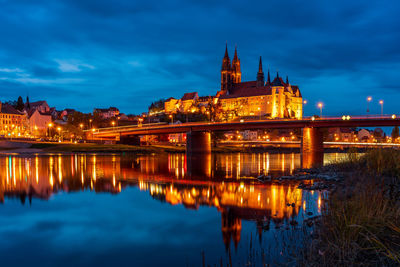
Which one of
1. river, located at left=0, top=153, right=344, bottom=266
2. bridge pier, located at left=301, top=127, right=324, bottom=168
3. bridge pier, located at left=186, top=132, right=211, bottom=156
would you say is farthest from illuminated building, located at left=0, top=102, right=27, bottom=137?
river, located at left=0, top=153, right=344, bottom=266

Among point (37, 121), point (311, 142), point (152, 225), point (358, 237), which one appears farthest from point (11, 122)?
point (358, 237)

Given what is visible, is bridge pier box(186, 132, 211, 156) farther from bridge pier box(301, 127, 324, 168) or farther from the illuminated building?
the illuminated building

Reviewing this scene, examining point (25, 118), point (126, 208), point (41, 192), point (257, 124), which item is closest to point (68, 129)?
point (25, 118)

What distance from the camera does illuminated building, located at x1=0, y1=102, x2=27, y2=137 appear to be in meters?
138

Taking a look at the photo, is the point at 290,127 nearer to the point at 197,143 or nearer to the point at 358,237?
the point at 197,143

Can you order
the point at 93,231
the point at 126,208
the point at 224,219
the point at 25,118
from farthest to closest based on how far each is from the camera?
the point at 25,118, the point at 126,208, the point at 224,219, the point at 93,231

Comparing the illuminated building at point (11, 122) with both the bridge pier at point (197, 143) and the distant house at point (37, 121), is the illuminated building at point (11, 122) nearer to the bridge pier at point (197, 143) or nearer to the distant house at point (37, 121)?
the distant house at point (37, 121)

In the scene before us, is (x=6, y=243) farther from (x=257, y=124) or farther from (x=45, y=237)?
(x=257, y=124)

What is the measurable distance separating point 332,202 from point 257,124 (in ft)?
243

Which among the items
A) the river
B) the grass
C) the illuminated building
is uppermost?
the illuminated building

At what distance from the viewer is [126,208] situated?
19.7 meters

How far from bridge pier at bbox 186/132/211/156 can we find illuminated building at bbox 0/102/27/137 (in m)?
83.2

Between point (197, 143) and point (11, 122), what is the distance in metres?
93.2

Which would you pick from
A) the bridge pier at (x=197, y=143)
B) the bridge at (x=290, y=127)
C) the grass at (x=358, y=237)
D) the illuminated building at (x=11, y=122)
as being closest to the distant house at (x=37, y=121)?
the illuminated building at (x=11, y=122)
